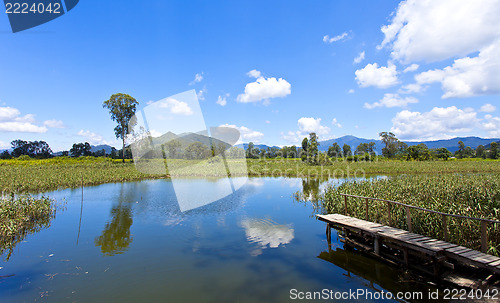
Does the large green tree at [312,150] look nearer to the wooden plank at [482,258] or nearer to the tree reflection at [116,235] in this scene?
the tree reflection at [116,235]

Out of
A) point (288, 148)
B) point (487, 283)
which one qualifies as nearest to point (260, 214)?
point (487, 283)

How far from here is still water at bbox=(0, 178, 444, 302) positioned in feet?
20.2

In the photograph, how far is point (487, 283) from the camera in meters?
5.29

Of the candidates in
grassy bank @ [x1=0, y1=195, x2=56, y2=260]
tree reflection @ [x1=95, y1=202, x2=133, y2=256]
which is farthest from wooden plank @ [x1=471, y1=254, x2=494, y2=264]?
grassy bank @ [x1=0, y1=195, x2=56, y2=260]

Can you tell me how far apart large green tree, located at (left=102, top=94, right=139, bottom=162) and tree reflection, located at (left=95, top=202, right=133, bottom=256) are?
134 ft

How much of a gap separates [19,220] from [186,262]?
8360mm

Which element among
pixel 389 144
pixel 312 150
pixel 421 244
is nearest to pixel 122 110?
pixel 312 150

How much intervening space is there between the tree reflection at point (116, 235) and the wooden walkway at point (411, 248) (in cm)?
775

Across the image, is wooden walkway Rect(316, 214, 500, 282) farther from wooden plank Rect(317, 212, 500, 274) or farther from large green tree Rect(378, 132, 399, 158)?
A: large green tree Rect(378, 132, 399, 158)

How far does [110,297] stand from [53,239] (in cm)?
597

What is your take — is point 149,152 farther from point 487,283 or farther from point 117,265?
point 487,283

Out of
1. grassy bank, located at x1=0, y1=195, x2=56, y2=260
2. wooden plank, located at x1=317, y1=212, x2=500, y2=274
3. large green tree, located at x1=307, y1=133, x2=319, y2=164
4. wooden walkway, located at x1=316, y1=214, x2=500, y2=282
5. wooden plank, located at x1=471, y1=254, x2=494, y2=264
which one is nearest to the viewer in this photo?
wooden plank, located at x1=471, y1=254, x2=494, y2=264

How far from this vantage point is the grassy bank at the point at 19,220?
9.07 meters

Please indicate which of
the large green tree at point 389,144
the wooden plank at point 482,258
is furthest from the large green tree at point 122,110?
the large green tree at point 389,144
